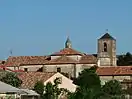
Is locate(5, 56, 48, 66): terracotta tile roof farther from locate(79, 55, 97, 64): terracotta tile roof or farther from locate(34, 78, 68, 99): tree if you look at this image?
locate(34, 78, 68, 99): tree

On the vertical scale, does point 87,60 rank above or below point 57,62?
above

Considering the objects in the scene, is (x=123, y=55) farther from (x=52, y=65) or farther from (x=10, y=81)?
(x=10, y=81)

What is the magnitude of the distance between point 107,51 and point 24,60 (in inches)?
799

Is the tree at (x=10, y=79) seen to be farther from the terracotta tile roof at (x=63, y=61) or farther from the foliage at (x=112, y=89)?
the terracotta tile roof at (x=63, y=61)

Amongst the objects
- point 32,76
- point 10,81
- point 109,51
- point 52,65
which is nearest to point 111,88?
point 32,76

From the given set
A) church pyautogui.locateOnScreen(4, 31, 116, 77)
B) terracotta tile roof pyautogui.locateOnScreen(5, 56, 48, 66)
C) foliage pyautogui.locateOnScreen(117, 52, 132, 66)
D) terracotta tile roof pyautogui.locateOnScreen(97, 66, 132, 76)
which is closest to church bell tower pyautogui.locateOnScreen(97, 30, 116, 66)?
church pyautogui.locateOnScreen(4, 31, 116, 77)

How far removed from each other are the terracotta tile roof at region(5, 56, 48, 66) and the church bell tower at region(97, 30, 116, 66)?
1447 centimetres

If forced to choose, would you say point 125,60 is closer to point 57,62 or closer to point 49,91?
point 57,62

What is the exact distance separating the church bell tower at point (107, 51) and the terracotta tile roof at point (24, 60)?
14467 millimetres

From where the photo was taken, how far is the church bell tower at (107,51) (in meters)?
110

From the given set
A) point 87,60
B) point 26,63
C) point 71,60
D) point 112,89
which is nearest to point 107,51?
point 87,60

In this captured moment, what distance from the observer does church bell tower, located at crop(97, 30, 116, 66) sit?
10969 centimetres

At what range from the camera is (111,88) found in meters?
60.3

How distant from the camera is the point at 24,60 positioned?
101250 millimetres
